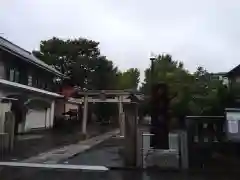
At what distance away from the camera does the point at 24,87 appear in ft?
85.5

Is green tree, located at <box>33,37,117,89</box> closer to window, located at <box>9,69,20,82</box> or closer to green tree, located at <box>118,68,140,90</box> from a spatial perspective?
green tree, located at <box>118,68,140,90</box>

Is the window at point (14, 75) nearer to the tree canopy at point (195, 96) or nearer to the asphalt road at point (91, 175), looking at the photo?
the tree canopy at point (195, 96)

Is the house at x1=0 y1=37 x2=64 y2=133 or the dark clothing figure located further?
the house at x1=0 y1=37 x2=64 y2=133

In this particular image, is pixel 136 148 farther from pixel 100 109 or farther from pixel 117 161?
pixel 100 109

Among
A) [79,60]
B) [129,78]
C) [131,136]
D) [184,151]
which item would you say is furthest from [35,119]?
[129,78]

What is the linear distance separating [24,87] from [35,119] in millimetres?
6368

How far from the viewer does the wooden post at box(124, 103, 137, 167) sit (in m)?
12.1

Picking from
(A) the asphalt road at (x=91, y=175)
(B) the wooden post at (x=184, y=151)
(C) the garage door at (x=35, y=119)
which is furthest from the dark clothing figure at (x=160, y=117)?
(C) the garage door at (x=35, y=119)

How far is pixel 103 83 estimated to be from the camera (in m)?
47.6

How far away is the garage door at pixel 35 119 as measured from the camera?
2962cm

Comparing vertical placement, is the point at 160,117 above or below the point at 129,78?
below

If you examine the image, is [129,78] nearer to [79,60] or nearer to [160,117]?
[79,60]

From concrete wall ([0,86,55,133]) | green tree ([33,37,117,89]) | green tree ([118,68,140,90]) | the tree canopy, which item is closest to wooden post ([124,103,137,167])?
the tree canopy

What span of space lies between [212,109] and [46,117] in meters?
22.4
